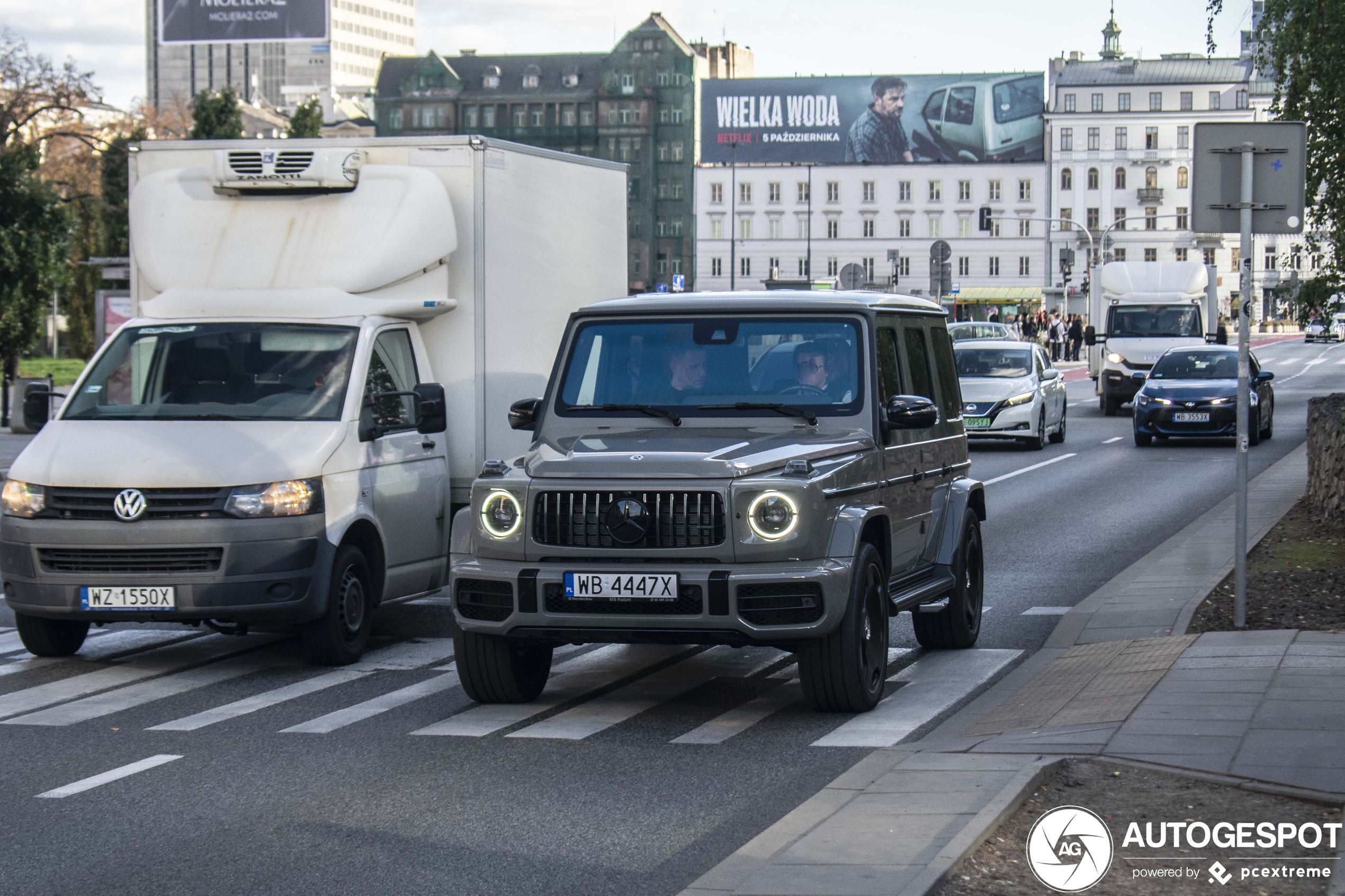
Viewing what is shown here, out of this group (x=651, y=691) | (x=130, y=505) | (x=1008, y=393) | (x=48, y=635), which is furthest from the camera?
(x=1008, y=393)

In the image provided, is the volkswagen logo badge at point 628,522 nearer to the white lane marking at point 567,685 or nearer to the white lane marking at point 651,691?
the white lane marking at point 651,691

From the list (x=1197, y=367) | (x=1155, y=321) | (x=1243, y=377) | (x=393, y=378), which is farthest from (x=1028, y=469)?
(x=393, y=378)

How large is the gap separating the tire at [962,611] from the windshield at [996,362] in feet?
57.3

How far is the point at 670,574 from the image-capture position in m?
7.56

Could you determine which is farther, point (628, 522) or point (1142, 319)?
point (1142, 319)

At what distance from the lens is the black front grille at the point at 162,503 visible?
902 cm

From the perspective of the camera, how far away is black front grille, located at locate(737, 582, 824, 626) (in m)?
7.54

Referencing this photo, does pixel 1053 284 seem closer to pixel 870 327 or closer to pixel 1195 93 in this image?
pixel 1195 93

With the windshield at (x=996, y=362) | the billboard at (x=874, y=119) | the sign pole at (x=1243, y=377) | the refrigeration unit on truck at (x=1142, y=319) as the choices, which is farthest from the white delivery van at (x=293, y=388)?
the billboard at (x=874, y=119)

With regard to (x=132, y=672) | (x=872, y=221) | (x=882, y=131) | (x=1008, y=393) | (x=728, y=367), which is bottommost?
(x=132, y=672)

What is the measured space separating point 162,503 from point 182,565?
33 cm

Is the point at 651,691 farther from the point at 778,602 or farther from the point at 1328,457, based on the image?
the point at 1328,457

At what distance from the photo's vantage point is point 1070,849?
Result: 216 inches

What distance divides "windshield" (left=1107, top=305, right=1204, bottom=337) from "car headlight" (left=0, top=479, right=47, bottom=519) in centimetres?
2882
